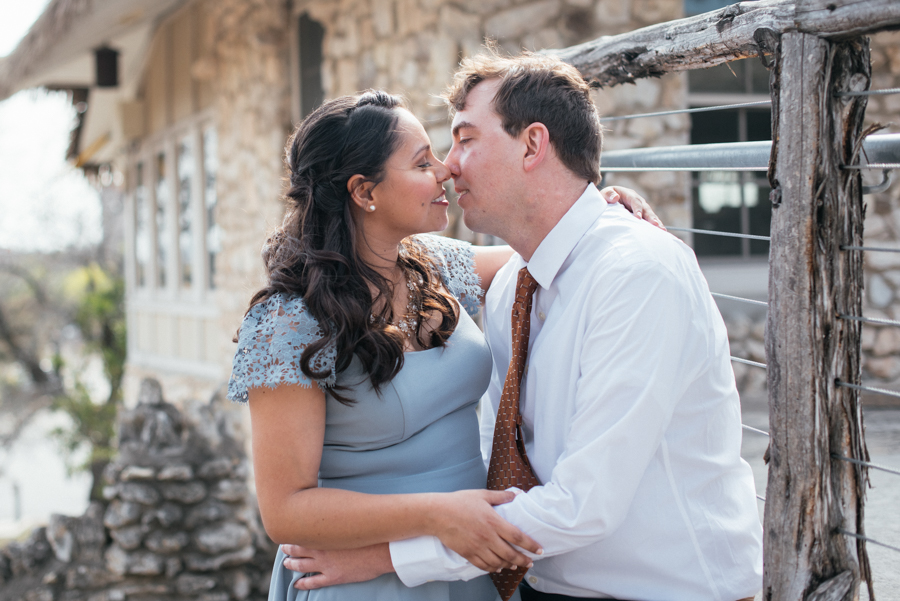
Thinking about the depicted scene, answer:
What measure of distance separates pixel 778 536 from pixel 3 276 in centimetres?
1917

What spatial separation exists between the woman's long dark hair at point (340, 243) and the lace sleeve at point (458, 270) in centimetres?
23

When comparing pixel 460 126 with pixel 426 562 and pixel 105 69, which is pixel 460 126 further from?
pixel 105 69

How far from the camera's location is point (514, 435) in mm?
1814

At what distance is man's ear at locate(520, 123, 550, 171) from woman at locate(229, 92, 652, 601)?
22 centimetres

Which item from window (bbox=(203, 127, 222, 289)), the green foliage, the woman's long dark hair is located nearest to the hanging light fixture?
window (bbox=(203, 127, 222, 289))

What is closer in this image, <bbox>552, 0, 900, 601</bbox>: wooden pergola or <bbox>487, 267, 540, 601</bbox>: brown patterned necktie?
<bbox>552, 0, 900, 601</bbox>: wooden pergola

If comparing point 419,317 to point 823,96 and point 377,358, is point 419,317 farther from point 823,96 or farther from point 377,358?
point 823,96

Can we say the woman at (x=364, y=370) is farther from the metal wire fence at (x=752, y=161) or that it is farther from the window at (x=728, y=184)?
the window at (x=728, y=184)

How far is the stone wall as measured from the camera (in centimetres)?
387

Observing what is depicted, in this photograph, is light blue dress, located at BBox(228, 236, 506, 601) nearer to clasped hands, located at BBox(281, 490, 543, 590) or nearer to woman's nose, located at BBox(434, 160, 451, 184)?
clasped hands, located at BBox(281, 490, 543, 590)

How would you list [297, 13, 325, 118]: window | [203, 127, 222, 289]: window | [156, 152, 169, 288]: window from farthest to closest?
[156, 152, 169, 288]: window, [203, 127, 222, 289]: window, [297, 13, 325, 118]: window

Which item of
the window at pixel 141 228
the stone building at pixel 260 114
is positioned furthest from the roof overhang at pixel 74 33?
the window at pixel 141 228

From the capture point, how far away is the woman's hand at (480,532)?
1.58 m

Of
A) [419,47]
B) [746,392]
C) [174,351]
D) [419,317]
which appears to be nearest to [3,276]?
[174,351]
